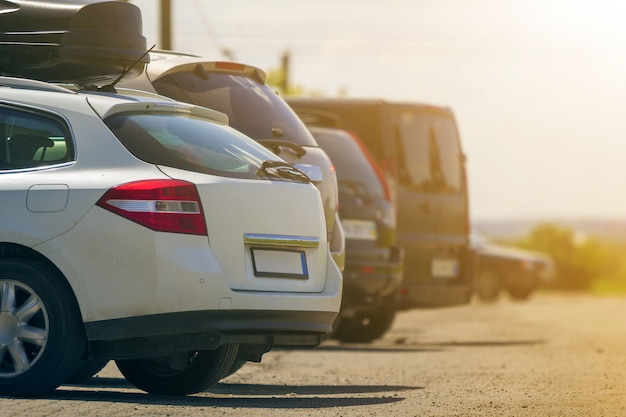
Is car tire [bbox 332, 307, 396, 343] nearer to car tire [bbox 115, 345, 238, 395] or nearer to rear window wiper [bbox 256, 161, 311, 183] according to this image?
car tire [bbox 115, 345, 238, 395]

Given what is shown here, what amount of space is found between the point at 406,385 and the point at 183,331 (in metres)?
2.74

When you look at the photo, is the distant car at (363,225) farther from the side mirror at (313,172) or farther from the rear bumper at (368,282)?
the side mirror at (313,172)

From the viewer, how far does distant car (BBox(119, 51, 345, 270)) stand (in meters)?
9.94

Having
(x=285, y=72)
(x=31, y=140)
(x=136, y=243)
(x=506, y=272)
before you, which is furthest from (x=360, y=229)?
(x=285, y=72)

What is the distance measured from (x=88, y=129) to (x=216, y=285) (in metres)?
1.12

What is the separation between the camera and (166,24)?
26.0 m

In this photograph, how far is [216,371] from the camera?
8812 millimetres

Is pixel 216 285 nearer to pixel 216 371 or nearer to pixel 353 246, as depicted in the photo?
pixel 216 371

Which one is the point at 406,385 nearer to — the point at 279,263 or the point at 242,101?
the point at 242,101

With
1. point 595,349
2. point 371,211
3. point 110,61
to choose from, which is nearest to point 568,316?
point 595,349

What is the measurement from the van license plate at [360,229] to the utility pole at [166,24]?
13.5 metres

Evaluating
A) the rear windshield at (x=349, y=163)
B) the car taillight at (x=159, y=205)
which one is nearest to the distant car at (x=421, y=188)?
the rear windshield at (x=349, y=163)

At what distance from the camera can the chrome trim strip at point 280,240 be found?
802 centimetres

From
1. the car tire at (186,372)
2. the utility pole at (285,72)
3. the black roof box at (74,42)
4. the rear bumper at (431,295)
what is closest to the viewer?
the car tire at (186,372)
